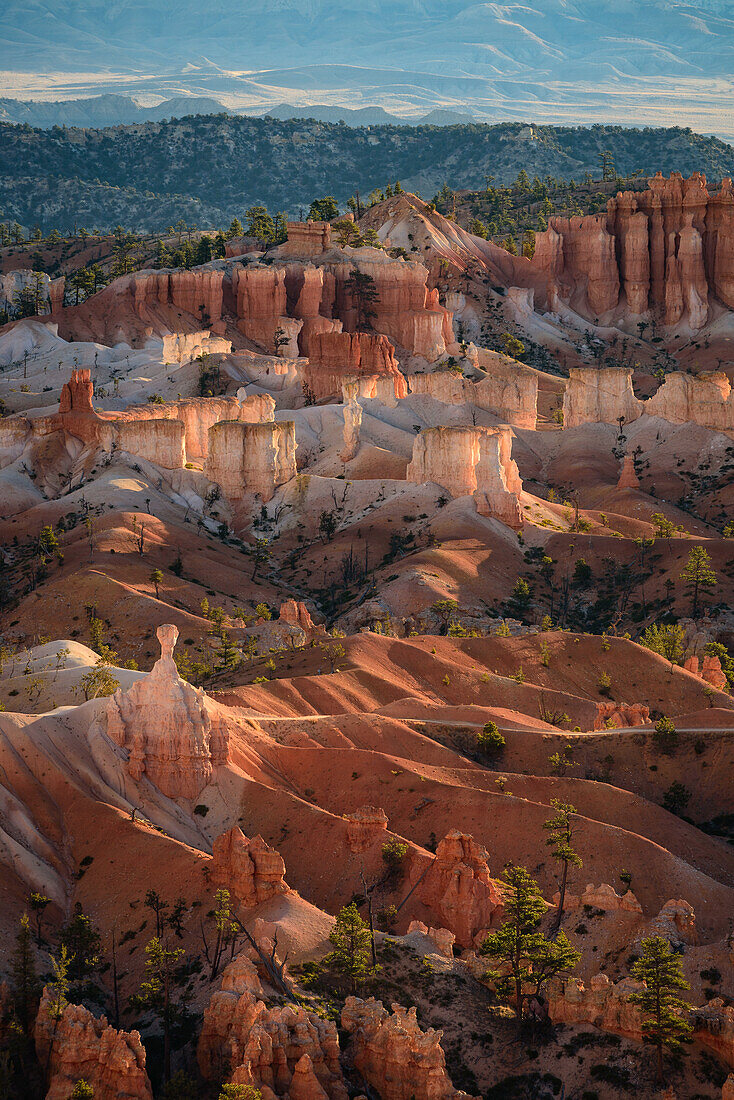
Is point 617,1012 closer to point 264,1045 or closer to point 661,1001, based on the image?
point 661,1001

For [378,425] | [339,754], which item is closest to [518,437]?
[378,425]

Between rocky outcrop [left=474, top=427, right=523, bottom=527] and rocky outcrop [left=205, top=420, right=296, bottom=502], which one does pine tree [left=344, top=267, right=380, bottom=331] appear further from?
rocky outcrop [left=474, top=427, right=523, bottom=527]

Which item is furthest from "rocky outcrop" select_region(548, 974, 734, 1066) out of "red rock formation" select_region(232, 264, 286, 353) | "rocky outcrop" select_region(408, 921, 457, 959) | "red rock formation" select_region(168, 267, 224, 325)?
"red rock formation" select_region(168, 267, 224, 325)

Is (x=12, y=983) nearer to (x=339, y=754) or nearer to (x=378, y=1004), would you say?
(x=378, y=1004)

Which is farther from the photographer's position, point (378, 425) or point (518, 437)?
point (518, 437)

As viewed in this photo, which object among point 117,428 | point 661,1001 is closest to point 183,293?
point 117,428

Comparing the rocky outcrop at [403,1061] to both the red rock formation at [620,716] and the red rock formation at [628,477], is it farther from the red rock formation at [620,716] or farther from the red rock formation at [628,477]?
the red rock formation at [628,477]
